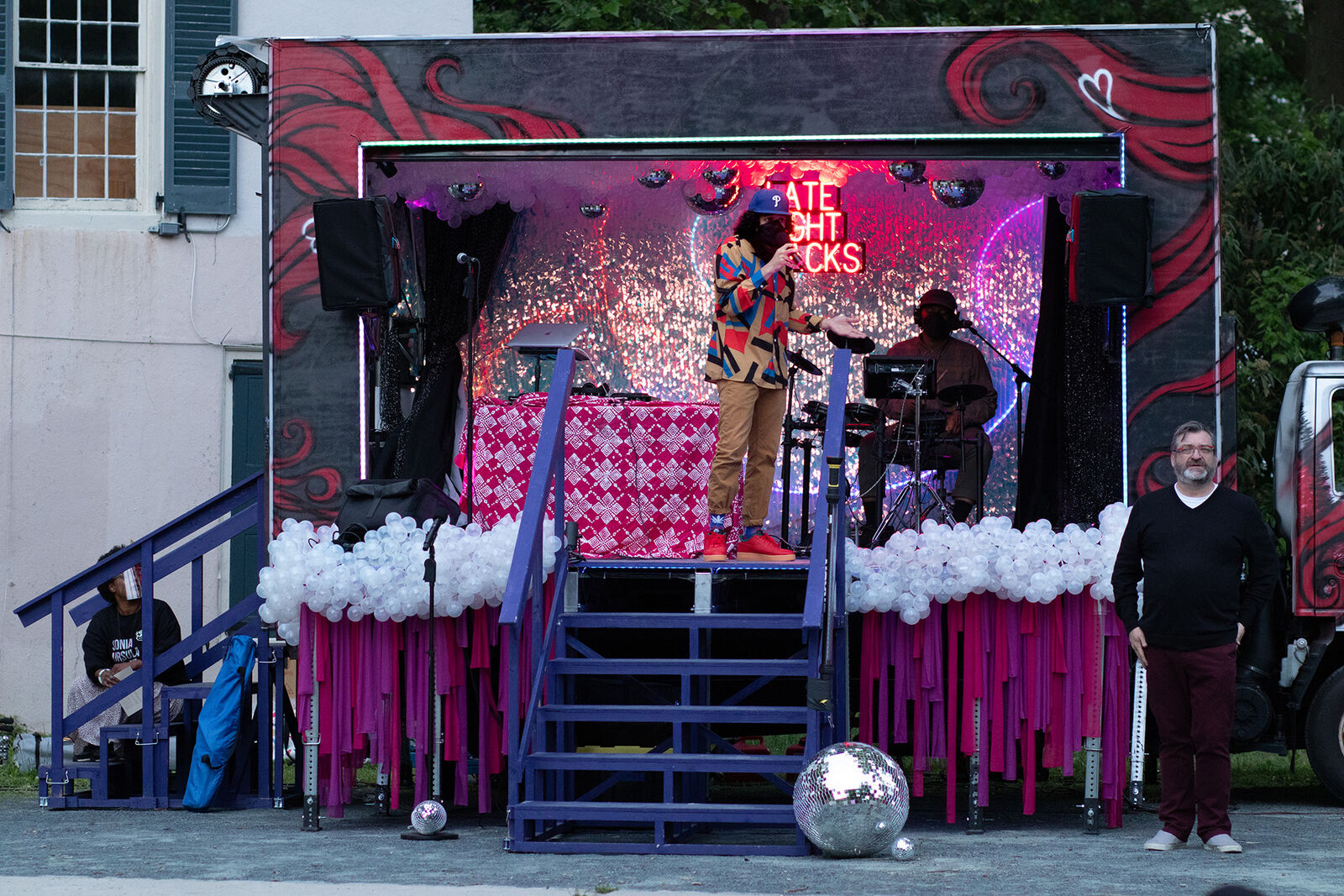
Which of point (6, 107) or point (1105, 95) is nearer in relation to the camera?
point (1105, 95)

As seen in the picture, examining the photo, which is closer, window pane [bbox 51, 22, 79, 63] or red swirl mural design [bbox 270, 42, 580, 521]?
red swirl mural design [bbox 270, 42, 580, 521]

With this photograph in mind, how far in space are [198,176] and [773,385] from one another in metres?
5.89

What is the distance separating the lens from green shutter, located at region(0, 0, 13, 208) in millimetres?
12789

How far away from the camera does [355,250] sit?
888 cm

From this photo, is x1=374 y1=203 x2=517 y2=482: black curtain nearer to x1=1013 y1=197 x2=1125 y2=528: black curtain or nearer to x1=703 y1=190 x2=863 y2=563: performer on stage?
x1=703 y1=190 x2=863 y2=563: performer on stage

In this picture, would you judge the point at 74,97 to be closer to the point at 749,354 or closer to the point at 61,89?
the point at 61,89

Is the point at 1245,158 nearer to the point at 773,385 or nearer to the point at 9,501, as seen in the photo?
the point at 773,385

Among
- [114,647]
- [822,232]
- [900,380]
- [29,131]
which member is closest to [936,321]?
[822,232]

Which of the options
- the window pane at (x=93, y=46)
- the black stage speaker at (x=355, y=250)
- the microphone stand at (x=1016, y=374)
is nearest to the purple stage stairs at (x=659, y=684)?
the black stage speaker at (x=355, y=250)

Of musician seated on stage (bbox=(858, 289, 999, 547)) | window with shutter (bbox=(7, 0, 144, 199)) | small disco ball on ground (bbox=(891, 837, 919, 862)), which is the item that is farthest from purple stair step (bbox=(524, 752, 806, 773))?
window with shutter (bbox=(7, 0, 144, 199))

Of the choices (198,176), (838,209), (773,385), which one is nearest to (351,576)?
(773,385)

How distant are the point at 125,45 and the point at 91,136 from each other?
711mm

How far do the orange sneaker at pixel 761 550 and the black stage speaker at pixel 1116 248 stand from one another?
1.92 metres

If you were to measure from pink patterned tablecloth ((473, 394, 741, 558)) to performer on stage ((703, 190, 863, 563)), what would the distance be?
58 centimetres
